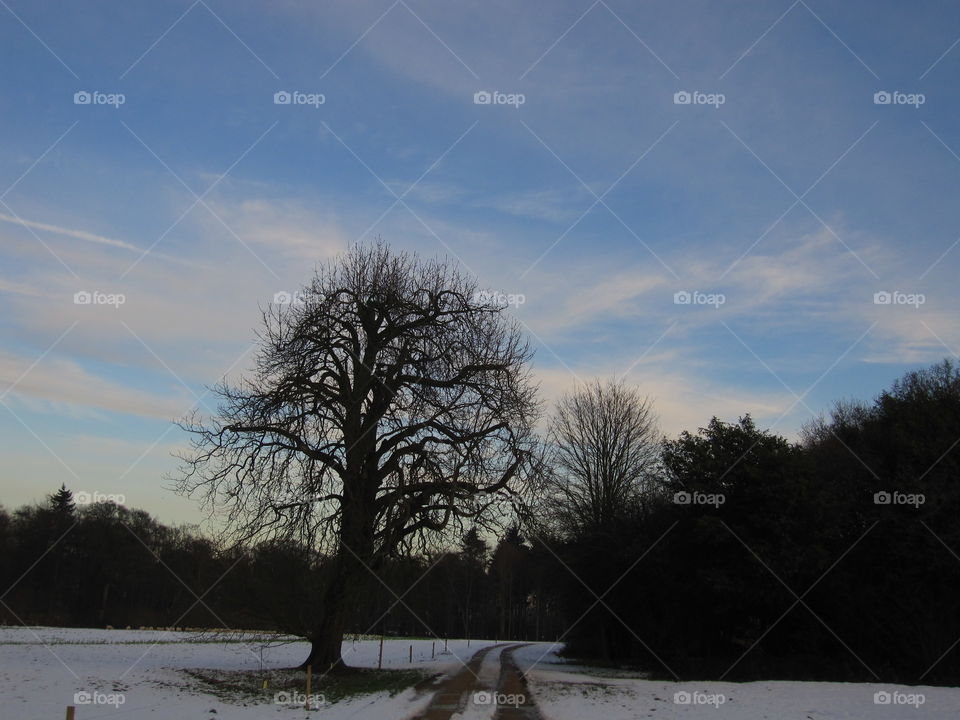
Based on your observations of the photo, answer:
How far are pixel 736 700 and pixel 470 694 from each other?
763 cm

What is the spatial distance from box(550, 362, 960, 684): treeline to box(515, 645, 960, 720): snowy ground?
408 centimetres

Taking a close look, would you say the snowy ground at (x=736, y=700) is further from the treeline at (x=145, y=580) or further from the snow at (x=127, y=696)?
the treeline at (x=145, y=580)

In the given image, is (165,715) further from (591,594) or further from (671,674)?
(591,594)

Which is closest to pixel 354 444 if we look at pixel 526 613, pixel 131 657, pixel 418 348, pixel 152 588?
pixel 418 348

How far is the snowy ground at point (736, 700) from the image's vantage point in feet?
56.7

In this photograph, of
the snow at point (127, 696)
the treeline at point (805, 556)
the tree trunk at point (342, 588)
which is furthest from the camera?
the treeline at point (805, 556)

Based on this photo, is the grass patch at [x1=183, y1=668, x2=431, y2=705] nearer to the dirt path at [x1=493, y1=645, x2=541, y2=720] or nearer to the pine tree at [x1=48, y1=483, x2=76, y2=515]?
the dirt path at [x1=493, y1=645, x2=541, y2=720]

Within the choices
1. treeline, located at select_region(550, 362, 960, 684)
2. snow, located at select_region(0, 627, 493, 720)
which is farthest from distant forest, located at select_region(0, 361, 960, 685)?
snow, located at select_region(0, 627, 493, 720)

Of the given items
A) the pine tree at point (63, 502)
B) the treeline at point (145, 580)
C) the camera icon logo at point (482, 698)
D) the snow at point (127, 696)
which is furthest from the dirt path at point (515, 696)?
the pine tree at point (63, 502)

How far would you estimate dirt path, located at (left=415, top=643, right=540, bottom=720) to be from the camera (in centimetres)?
1627

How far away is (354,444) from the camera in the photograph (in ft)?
77.3

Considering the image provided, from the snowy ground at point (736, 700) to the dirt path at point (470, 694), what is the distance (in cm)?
48

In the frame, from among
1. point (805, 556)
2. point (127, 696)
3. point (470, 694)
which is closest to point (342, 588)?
point (470, 694)

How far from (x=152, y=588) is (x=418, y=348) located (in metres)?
78.1
